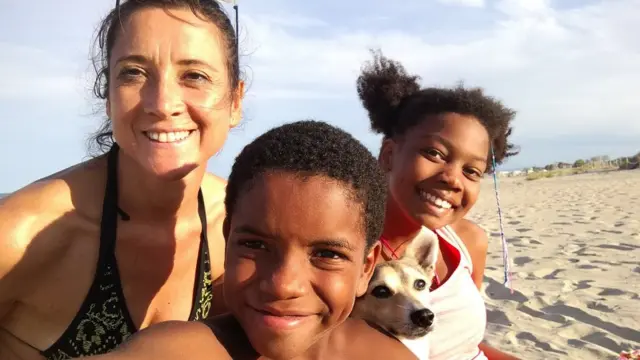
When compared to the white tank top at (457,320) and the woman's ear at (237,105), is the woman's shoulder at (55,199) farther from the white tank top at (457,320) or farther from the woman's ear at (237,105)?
the white tank top at (457,320)

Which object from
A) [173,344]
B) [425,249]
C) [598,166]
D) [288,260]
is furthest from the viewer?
[598,166]

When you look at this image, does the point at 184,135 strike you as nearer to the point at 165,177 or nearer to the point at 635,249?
the point at 165,177

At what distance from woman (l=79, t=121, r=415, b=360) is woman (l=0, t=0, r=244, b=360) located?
769 mm

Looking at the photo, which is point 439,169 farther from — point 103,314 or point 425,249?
point 103,314

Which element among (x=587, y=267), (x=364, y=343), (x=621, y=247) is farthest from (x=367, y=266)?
(x=621, y=247)

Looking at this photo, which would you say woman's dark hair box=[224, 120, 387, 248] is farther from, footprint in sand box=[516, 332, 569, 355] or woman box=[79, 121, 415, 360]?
footprint in sand box=[516, 332, 569, 355]

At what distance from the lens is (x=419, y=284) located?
3.04 meters

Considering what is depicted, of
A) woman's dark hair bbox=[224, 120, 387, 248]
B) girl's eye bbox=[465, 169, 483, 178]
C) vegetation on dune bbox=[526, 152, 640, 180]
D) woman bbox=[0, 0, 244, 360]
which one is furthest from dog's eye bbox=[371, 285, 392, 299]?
vegetation on dune bbox=[526, 152, 640, 180]

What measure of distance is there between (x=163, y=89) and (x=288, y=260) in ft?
3.71

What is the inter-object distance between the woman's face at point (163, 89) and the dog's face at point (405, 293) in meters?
1.11

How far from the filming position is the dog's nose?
A: 9.01 feet

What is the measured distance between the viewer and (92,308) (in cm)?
250

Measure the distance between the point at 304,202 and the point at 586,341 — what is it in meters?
4.13

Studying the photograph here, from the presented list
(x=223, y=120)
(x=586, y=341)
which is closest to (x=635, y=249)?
(x=586, y=341)
